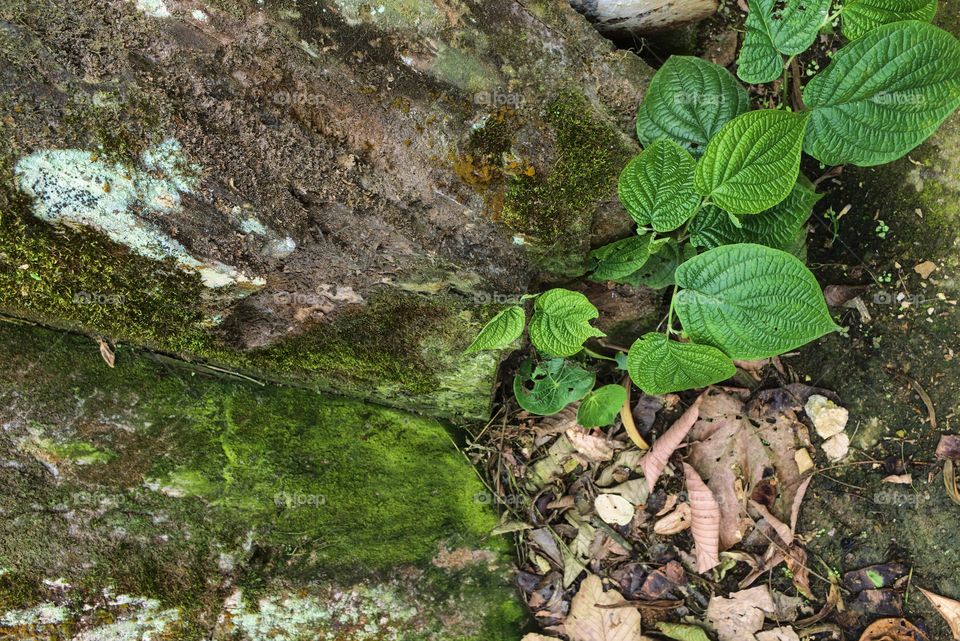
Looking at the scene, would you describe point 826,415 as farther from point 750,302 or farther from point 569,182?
point 569,182

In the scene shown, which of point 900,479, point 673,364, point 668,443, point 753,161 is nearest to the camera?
point 753,161

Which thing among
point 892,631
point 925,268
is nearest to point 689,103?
point 925,268

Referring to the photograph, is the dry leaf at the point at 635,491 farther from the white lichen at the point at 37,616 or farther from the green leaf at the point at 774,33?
the white lichen at the point at 37,616

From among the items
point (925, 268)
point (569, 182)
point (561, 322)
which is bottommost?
point (925, 268)

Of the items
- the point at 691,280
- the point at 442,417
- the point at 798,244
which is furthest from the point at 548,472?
the point at 798,244

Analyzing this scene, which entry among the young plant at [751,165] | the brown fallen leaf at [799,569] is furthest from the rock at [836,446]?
the young plant at [751,165]

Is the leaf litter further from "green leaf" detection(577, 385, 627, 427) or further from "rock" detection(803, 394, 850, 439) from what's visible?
"green leaf" detection(577, 385, 627, 427)
